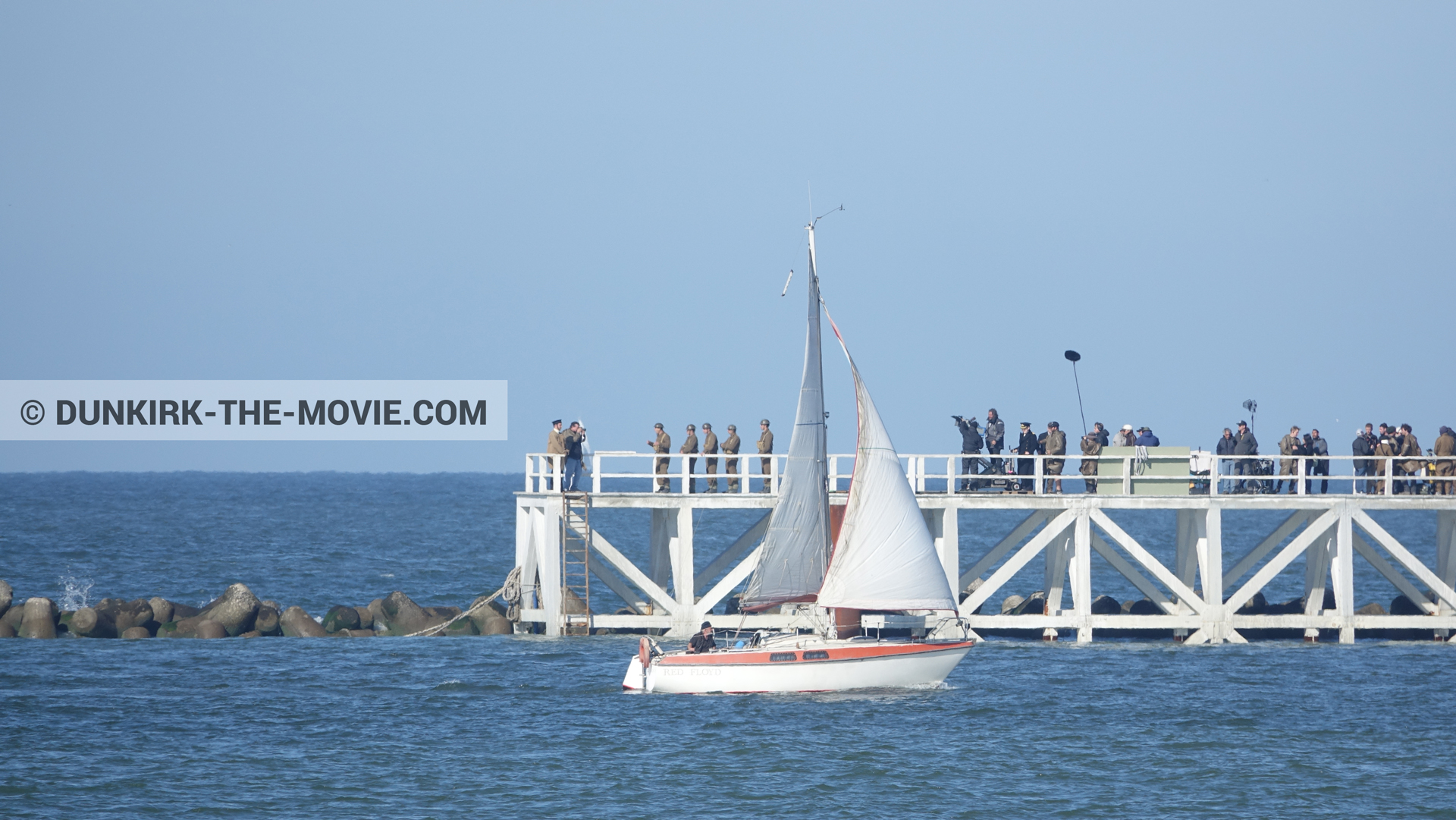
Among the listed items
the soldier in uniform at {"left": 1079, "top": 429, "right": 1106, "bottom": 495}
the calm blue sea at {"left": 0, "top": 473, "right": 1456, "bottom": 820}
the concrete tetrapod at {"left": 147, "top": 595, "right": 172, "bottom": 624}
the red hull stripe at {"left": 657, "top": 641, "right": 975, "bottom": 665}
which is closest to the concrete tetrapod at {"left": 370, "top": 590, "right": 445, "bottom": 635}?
the calm blue sea at {"left": 0, "top": 473, "right": 1456, "bottom": 820}

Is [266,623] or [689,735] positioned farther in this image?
[266,623]

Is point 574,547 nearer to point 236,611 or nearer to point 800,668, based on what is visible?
point 800,668

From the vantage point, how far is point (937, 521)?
35.9 metres

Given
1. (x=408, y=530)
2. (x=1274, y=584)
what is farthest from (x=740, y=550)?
(x=408, y=530)

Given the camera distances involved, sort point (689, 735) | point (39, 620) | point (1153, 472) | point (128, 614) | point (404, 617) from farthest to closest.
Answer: point (404, 617)
point (128, 614)
point (39, 620)
point (1153, 472)
point (689, 735)

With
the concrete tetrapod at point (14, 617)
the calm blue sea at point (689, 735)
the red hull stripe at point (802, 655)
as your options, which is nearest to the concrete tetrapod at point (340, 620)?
the calm blue sea at point (689, 735)

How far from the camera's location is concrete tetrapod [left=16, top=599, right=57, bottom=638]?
3969cm

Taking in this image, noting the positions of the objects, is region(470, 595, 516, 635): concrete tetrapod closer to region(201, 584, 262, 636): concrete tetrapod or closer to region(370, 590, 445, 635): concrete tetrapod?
region(370, 590, 445, 635): concrete tetrapod

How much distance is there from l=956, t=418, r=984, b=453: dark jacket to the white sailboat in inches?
229

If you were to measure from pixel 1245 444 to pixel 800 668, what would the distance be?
40.6 feet

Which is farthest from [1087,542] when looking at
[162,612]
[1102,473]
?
[162,612]

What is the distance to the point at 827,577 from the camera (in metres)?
31.4

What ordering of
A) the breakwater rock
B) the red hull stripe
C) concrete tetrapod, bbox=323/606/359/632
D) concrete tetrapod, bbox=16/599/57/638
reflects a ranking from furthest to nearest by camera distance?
concrete tetrapod, bbox=323/606/359/632 → the breakwater rock → concrete tetrapod, bbox=16/599/57/638 → the red hull stripe

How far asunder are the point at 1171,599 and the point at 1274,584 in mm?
24613
